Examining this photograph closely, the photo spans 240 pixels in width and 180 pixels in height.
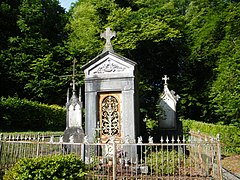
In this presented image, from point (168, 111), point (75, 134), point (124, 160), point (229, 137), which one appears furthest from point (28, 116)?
point (229, 137)

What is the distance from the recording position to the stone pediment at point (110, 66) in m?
10.1

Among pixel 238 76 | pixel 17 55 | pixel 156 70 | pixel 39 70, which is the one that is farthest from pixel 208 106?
pixel 17 55

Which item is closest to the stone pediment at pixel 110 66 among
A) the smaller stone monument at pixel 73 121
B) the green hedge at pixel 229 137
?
the smaller stone monument at pixel 73 121

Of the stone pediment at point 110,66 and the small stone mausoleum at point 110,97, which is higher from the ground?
the stone pediment at point 110,66

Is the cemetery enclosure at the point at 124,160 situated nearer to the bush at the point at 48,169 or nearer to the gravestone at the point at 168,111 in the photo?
the bush at the point at 48,169

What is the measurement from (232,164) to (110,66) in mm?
6120

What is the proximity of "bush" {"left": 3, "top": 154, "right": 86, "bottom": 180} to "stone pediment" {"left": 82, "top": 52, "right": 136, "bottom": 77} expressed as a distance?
15.8ft

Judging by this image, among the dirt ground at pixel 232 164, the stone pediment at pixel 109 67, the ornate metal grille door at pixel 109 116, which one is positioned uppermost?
the stone pediment at pixel 109 67

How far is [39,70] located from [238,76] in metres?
15.5

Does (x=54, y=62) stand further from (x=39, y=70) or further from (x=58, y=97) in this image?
(x=58, y=97)

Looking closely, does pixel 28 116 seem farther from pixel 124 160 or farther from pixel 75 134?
pixel 124 160

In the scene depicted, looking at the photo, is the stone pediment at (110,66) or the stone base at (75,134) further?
the stone base at (75,134)

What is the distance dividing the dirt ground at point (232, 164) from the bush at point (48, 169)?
19.5 feet

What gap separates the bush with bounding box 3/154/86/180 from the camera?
5457mm
